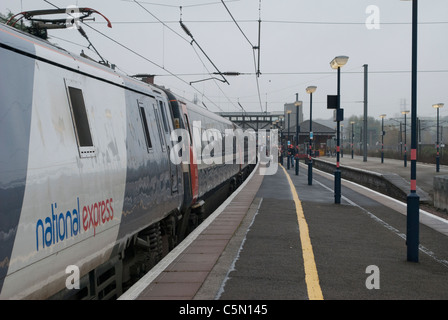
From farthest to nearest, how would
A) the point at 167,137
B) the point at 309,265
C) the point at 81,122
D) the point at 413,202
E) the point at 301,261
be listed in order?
1. the point at 167,137
2. the point at 413,202
3. the point at 301,261
4. the point at 309,265
5. the point at 81,122

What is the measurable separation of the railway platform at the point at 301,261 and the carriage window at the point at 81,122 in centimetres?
168

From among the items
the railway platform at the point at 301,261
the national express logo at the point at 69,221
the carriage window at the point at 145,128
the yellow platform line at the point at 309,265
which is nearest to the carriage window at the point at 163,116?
the carriage window at the point at 145,128

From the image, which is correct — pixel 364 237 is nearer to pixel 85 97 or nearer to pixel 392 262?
pixel 392 262

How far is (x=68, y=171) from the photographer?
4.28 m

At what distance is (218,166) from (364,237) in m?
7.85

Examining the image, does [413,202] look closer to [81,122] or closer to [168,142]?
[168,142]

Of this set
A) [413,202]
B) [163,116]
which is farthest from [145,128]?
[413,202]

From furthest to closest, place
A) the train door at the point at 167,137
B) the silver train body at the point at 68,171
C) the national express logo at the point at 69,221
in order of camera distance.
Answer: the train door at the point at 167,137
the national express logo at the point at 69,221
the silver train body at the point at 68,171

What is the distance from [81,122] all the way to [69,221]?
1077 mm

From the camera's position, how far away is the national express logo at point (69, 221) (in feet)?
12.4

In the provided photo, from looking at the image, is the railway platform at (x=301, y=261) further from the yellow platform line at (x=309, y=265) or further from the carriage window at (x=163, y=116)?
the carriage window at (x=163, y=116)

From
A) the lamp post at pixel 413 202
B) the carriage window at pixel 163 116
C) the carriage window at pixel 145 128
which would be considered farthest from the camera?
the carriage window at pixel 163 116
